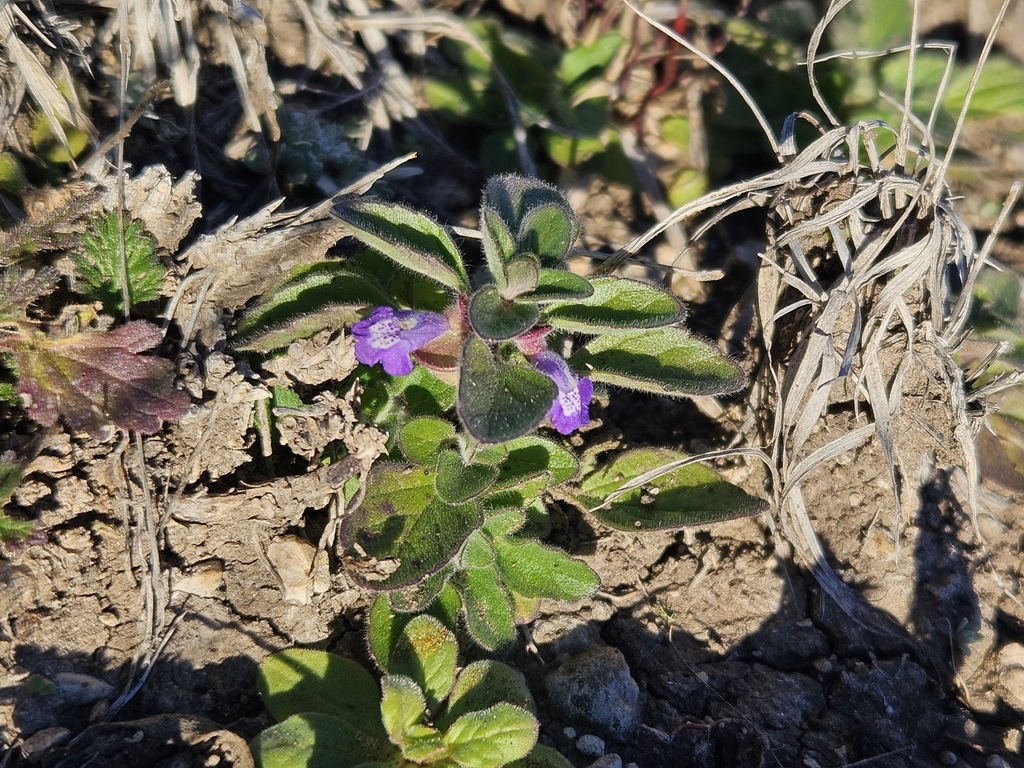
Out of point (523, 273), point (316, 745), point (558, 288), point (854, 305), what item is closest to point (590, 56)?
point (854, 305)

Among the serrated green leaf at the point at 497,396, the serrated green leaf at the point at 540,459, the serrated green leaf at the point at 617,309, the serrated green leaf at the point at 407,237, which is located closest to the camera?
the serrated green leaf at the point at 497,396

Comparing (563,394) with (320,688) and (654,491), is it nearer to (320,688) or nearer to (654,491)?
(654,491)

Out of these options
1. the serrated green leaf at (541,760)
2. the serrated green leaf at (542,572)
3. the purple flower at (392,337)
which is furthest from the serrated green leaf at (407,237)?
the serrated green leaf at (541,760)

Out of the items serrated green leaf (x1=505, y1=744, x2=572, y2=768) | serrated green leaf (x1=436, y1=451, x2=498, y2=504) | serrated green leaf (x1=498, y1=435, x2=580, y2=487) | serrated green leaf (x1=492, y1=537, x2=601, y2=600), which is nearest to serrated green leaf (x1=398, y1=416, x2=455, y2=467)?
serrated green leaf (x1=436, y1=451, x2=498, y2=504)

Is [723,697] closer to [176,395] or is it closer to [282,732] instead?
[282,732]

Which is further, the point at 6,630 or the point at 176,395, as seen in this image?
the point at 176,395

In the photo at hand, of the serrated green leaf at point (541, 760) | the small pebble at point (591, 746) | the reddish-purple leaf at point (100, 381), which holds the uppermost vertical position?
the reddish-purple leaf at point (100, 381)

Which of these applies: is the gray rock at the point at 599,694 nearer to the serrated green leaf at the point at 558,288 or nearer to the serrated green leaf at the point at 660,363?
the serrated green leaf at the point at 660,363

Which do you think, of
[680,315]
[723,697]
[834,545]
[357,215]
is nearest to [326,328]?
[357,215]
